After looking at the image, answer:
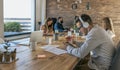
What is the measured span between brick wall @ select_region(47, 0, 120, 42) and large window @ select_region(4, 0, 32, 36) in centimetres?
127

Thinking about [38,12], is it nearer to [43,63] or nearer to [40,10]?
[40,10]

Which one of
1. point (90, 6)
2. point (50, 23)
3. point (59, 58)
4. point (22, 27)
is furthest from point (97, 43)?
point (90, 6)

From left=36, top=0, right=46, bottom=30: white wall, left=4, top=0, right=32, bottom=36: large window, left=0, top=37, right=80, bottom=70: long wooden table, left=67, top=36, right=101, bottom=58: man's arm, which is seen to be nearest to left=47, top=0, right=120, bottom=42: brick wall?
left=36, top=0, right=46, bottom=30: white wall

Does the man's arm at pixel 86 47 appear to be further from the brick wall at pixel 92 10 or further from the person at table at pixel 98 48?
the brick wall at pixel 92 10

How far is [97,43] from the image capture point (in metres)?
2.65

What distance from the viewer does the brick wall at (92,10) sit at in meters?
7.72

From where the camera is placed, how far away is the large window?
569 cm

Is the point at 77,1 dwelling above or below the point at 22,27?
above

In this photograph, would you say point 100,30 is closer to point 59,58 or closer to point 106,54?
point 106,54

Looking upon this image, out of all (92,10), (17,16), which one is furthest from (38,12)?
(92,10)

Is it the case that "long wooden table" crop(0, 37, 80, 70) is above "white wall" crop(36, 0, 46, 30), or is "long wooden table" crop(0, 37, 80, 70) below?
below

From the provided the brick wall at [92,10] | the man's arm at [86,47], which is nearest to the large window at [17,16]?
the brick wall at [92,10]

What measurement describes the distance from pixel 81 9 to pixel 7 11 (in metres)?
3.23

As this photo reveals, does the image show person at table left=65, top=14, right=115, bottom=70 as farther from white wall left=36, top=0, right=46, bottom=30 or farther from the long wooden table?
white wall left=36, top=0, right=46, bottom=30
